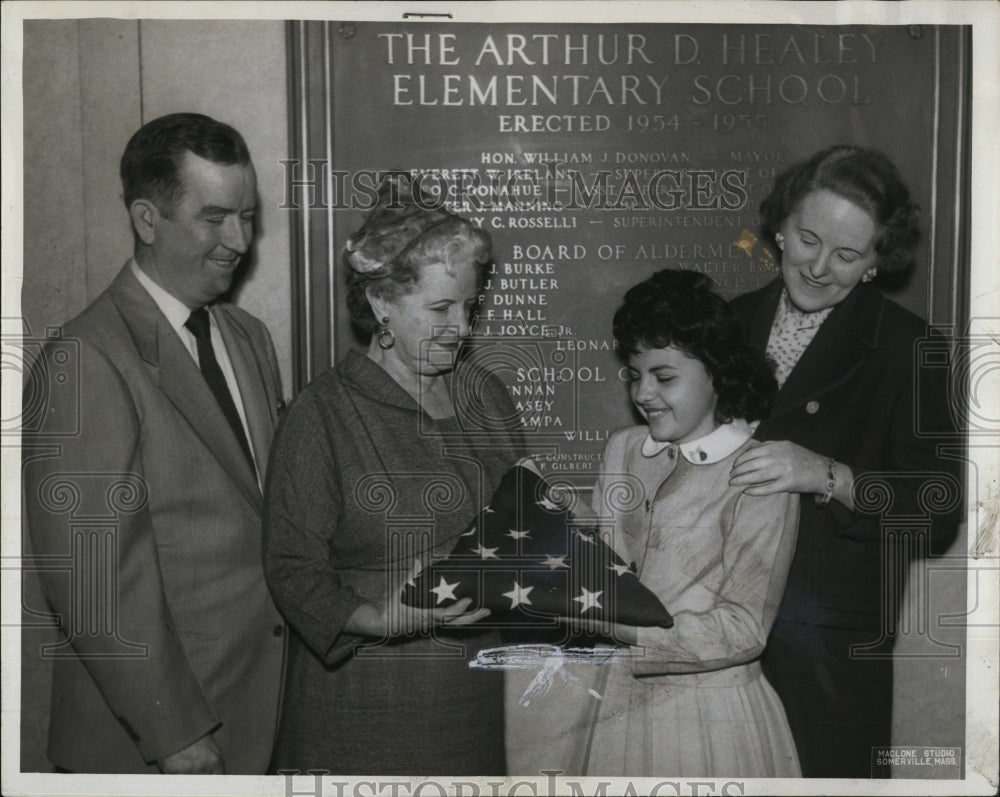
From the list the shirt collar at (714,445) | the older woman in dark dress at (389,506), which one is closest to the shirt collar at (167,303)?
the older woman in dark dress at (389,506)

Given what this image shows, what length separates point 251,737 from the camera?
3506 mm

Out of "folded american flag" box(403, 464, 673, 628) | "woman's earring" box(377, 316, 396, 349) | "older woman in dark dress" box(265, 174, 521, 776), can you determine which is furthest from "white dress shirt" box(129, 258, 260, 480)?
"folded american flag" box(403, 464, 673, 628)

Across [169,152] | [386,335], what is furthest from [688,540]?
[169,152]

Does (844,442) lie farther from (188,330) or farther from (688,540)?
(188,330)

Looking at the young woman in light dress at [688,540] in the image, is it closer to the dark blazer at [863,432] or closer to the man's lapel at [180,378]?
the dark blazer at [863,432]

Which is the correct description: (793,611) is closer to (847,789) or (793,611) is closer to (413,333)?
(847,789)

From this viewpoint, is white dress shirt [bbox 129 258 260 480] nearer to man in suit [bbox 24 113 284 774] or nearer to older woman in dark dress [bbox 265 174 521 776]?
man in suit [bbox 24 113 284 774]

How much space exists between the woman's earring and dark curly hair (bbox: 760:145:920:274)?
1.17 meters

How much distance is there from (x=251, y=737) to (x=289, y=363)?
1.14m

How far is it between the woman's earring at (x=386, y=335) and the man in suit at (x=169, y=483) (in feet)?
1.13

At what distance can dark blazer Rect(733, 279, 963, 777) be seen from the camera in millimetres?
3502

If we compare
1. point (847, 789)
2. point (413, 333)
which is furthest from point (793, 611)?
point (413, 333)

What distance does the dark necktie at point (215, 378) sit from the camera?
3461 millimetres

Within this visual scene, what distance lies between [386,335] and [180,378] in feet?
2.03
